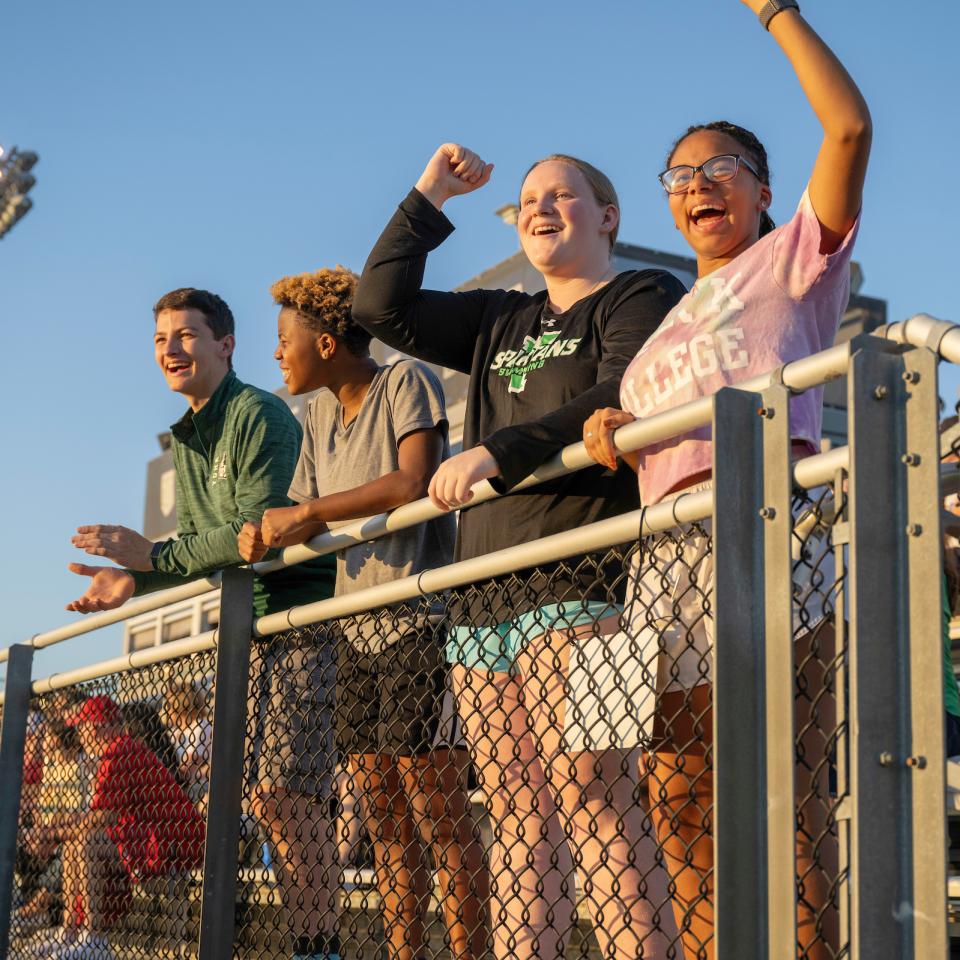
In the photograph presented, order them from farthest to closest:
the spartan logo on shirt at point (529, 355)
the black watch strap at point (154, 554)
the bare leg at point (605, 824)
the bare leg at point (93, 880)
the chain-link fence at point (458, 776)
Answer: the bare leg at point (93, 880) → the black watch strap at point (154, 554) → the spartan logo on shirt at point (529, 355) → the bare leg at point (605, 824) → the chain-link fence at point (458, 776)

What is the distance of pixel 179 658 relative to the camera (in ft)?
12.9

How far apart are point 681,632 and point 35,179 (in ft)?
77.7

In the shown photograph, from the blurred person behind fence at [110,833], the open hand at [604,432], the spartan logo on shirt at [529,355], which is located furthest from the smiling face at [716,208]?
the blurred person behind fence at [110,833]

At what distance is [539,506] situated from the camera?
2914mm

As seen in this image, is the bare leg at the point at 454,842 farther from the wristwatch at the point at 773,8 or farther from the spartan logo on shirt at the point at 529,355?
the wristwatch at the point at 773,8

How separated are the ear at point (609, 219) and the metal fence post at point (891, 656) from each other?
152 centimetres

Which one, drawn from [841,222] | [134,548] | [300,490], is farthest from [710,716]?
[134,548]

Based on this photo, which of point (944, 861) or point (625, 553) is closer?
point (944, 861)

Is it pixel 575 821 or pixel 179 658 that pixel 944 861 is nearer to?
pixel 575 821

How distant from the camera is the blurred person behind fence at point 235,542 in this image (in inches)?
135

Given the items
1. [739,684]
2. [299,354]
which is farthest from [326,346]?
[739,684]

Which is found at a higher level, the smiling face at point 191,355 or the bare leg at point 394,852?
the smiling face at point 191,355

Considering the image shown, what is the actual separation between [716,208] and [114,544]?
2.14 meters

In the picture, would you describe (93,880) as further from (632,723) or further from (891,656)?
(891,656)
